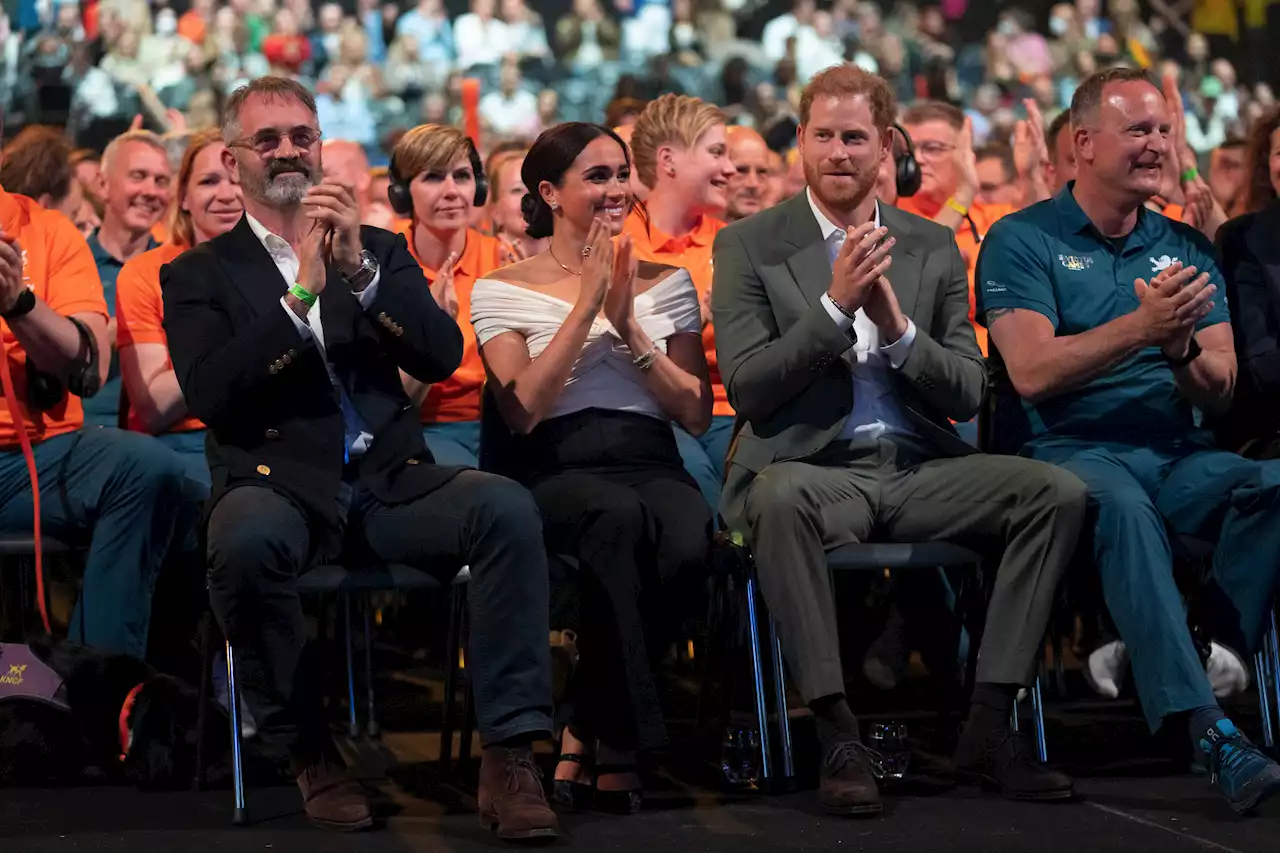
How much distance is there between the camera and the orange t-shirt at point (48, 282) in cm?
377

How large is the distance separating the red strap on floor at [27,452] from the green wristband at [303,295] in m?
0.80

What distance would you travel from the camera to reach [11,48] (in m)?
10.9

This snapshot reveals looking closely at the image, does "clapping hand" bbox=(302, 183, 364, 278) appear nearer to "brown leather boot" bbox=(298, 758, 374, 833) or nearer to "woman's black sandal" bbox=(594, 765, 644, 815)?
"brown leather boot" bbox=(298, 758, 374, 833)

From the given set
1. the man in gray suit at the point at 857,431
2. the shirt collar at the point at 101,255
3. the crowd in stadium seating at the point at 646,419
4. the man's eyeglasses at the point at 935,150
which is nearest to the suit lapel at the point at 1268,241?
the crowd in stadium seating at the point at 646,419

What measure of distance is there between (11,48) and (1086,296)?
9.18 m

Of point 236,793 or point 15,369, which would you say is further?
point 15,369

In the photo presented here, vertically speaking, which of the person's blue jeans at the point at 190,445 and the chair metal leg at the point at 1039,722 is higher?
the person's blue jeans at the point at 190,445

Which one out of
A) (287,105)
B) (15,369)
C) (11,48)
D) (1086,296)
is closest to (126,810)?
(15,369)

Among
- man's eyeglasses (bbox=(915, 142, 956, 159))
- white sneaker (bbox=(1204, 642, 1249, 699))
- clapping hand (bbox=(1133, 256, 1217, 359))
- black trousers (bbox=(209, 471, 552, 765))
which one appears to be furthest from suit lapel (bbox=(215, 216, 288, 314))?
man's eyeglasses (bbox=(915, 142, 956, 159))

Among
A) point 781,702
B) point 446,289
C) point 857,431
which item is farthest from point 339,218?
point 781,702

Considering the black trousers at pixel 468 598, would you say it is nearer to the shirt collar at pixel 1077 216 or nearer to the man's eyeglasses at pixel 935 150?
the shirt collar at pixel 1077 216

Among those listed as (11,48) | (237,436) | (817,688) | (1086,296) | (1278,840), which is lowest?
(1278,840)

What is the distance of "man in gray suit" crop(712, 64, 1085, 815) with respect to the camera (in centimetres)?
323

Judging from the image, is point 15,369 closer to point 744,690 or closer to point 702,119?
point 744,690
